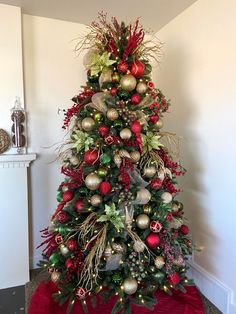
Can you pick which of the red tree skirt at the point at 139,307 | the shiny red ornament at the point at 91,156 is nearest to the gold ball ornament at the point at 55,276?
the red tree skirt at the point at 139,307

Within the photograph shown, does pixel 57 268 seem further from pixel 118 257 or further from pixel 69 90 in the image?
pixel 69 90

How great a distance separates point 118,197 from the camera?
1.41 meters

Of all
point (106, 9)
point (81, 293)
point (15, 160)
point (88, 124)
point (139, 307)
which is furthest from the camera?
point (106, 9)

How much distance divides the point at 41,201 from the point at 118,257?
3.84ft

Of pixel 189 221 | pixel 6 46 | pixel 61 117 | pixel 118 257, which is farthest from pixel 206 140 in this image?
pixel 6 46

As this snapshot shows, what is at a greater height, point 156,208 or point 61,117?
point 61,117

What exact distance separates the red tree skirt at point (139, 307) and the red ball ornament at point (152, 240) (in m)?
0.50

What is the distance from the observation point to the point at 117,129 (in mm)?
1437

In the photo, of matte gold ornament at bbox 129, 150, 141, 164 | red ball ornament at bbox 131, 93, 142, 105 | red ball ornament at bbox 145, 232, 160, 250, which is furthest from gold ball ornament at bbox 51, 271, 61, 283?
red ball ornament at bbox 131, 93, 142, 105

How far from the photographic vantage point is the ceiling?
198 centimetres

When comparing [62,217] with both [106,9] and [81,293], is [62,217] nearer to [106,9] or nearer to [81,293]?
[81,293]

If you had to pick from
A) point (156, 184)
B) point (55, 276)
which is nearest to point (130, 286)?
point (55, 276)

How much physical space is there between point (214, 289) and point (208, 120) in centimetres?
120

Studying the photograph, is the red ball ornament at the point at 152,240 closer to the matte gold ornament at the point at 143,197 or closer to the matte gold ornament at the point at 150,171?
the matte gold ornament at the point at 143,197
